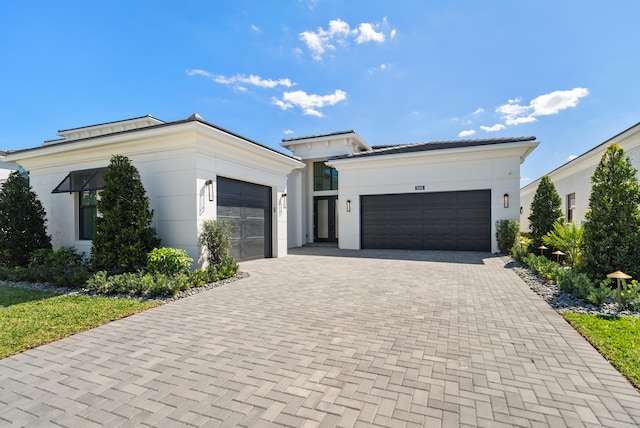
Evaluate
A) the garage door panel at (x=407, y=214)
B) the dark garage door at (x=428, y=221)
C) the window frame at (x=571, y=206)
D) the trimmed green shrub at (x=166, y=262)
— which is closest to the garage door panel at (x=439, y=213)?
the dark garage door at (x=428, y=221)

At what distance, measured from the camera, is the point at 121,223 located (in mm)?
7590

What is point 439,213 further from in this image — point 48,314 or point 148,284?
point 48,314

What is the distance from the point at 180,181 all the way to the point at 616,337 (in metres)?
9.59

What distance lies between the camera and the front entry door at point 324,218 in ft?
59.4

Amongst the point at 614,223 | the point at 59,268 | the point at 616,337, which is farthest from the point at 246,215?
the point at 614,223

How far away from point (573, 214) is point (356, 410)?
21.8 metres

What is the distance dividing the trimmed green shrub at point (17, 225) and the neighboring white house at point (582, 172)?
65.3 feet

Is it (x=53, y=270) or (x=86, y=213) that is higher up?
(x=86, y=213)

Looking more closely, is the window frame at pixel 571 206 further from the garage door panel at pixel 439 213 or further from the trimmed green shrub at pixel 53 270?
the trimmed green shrub at pixel 53 270

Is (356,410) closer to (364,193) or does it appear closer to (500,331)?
(500,331)

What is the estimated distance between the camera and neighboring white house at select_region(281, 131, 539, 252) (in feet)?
41.9

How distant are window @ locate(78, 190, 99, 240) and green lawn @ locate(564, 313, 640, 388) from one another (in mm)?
12907

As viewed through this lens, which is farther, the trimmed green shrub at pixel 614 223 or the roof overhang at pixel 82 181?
the roof overhang at pixel 82 181

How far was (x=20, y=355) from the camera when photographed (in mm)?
3607
